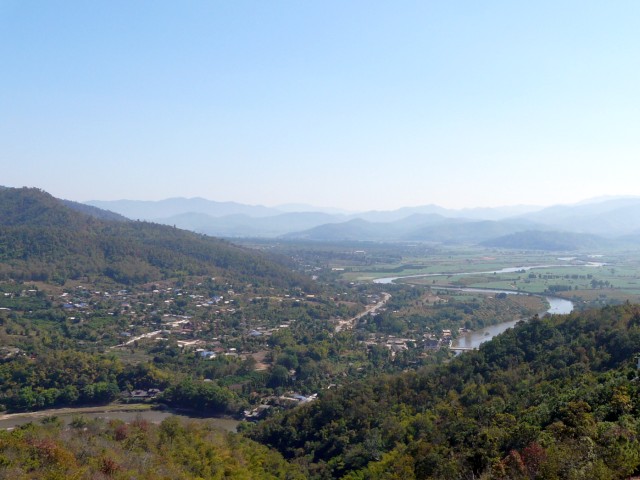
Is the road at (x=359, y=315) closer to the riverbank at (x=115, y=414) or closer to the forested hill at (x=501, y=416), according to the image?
the riverbank at (x=115, y=414)

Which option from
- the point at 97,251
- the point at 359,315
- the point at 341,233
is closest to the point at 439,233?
the point at 341,233

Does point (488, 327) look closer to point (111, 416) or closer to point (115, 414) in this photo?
point (115, 414)

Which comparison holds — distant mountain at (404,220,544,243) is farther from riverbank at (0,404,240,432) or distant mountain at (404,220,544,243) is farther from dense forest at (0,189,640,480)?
riverbank at (0,404,240,432)

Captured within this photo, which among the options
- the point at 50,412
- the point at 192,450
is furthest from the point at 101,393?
the point at 192,450

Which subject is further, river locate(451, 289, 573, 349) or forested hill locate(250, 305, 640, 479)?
river locate(451, 289, 573, 349)

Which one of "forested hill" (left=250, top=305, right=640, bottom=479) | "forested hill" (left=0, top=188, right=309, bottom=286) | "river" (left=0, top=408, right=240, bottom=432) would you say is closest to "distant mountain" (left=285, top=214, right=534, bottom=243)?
"forested hill" (left=0, top=188, right=309, bottom=286)
